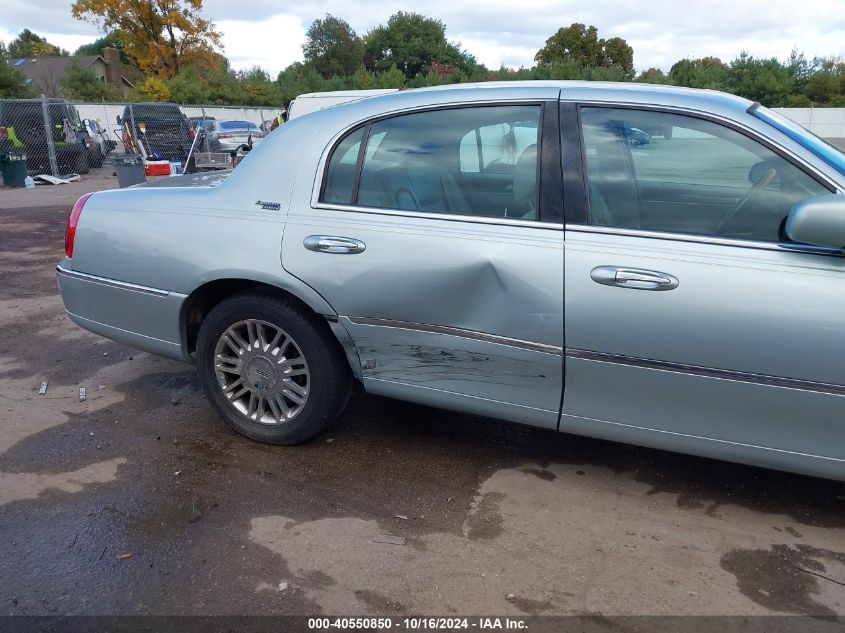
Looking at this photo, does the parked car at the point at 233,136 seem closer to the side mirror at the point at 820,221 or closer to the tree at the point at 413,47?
the side mirror at the point at 820,221

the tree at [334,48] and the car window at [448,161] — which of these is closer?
the car window at [448,161]

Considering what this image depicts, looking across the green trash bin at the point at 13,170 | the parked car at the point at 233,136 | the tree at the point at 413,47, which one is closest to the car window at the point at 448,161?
the green trash bin at the point at 13,170

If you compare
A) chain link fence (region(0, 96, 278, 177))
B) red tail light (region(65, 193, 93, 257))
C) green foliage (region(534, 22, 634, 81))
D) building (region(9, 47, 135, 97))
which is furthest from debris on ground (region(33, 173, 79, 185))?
green foliage (region(534, 22, 634, 81))

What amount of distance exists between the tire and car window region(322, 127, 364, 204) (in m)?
0.56

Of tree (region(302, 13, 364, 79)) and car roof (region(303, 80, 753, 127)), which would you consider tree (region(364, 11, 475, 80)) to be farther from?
car roof (region(303, 80, 753, 127))

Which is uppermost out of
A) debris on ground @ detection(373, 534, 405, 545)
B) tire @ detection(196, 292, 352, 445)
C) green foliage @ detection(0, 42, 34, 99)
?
green foliage @ detection(0, 42, 34, 99)

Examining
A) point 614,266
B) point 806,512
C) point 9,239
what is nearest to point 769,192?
point 614,266

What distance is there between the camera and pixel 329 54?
2872 inches

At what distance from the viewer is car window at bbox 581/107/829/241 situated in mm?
2686

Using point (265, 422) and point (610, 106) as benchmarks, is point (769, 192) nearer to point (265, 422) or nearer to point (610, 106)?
point (610, 106)

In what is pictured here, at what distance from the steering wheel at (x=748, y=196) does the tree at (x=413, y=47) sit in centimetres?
6949

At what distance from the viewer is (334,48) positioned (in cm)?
7294

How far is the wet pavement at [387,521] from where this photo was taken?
2529 mm

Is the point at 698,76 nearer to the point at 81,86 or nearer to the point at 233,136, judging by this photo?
the point at 233,136
